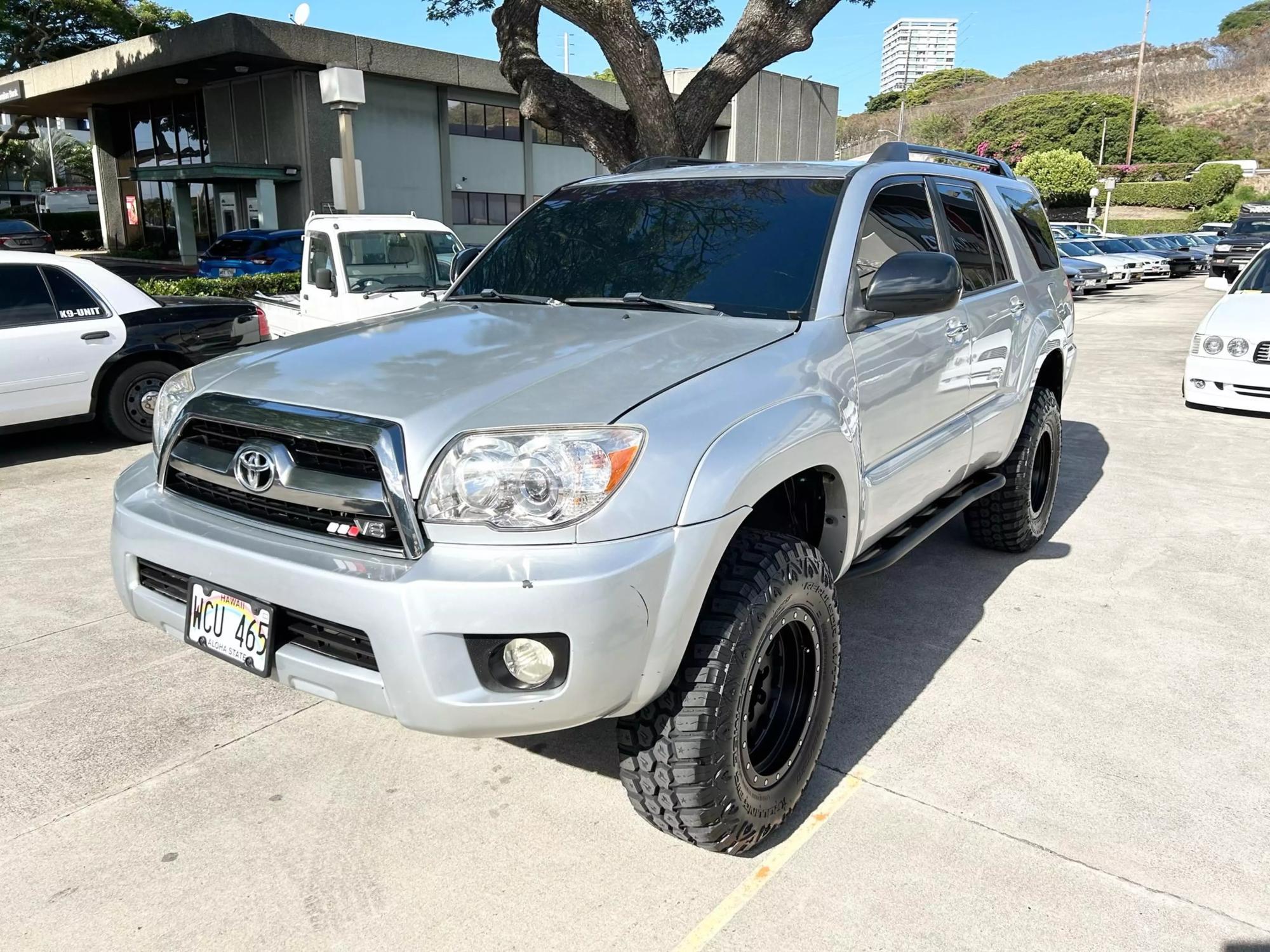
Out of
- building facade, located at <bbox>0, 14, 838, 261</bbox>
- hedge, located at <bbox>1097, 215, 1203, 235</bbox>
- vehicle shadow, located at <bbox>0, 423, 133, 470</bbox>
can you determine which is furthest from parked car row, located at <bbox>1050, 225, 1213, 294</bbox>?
hedge, located at <bbox>1097, 215, 1203, 235</bbox>

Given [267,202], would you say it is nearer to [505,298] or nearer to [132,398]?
[132,398]

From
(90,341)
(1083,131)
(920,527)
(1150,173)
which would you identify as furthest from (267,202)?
(1083,131)

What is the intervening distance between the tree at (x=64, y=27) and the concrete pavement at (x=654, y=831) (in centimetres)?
3402

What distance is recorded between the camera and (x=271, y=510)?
2.53 meters

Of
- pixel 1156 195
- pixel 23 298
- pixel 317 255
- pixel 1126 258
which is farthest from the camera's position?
pixel 1156 195

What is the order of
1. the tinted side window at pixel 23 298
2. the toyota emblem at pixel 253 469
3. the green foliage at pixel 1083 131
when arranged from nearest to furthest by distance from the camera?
the toyota emblem at pixel 253 469, the tinted side window at pixel 23 298, the green foliage at pixel 1083 131

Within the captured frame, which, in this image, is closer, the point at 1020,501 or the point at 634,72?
the point at 1020,501

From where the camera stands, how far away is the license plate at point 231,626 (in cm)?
245

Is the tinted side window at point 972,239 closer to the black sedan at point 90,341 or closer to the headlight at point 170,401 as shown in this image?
the headlight at point 170,401

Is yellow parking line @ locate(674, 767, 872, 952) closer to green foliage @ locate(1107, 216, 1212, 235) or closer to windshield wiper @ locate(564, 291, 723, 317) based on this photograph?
windshield wiper @ locate(564, 291, 723, 317)

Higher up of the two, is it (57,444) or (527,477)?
(527,477)

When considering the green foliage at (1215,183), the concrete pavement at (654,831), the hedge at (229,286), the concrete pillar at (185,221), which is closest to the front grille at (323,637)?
the concrete pavement at (654,831)

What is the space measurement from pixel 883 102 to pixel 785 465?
130676 mm

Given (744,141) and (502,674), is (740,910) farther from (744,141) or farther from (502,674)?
(744,141)
